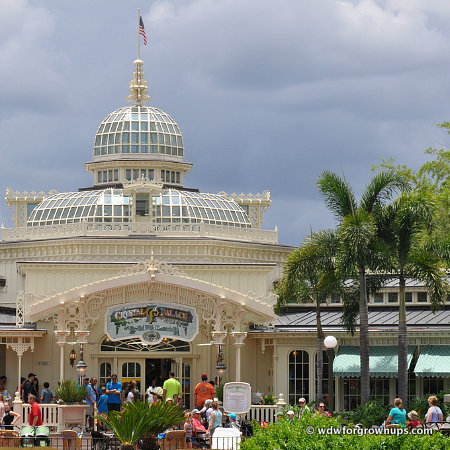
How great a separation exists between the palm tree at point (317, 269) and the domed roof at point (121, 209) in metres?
14.2

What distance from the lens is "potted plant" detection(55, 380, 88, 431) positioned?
38.7 meters

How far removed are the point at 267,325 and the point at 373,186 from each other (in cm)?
831

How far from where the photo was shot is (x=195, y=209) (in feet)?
207

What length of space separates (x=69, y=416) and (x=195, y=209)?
25.2m

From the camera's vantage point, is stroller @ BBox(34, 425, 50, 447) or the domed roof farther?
the domed roof

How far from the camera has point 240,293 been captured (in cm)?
4831

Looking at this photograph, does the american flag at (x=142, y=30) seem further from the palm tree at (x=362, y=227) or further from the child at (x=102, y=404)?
the child at (x=102, y=404)

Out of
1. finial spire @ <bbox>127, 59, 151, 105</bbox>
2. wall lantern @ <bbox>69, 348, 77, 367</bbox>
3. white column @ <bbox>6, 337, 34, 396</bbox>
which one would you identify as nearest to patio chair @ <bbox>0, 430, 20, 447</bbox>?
wall lantern @ <bbox>69, 348, 77, 367</bbox>

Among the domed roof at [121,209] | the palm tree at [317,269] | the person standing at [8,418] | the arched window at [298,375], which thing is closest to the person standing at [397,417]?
the person standing at [8,418]

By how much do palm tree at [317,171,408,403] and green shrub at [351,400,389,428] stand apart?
1.44m

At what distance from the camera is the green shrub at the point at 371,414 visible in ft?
137

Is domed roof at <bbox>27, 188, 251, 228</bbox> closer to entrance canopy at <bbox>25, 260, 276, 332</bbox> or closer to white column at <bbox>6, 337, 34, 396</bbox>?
white column at <bbox>6, 337, 34, 396</bbox>

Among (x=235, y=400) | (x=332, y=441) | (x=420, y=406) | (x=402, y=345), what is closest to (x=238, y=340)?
(x=402, y=345)

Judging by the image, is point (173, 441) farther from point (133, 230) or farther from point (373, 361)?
point (133, 230)
